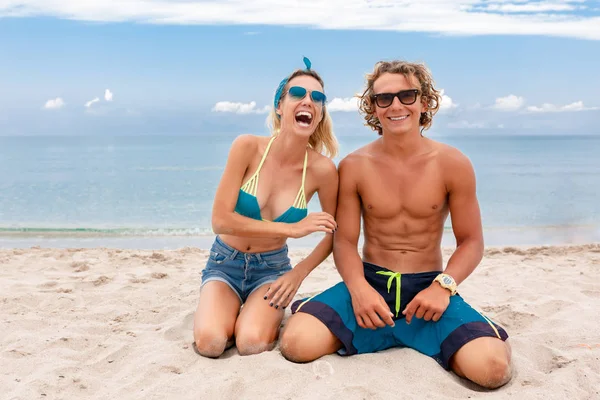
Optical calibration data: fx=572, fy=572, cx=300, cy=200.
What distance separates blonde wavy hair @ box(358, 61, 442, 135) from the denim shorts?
49.3 inches

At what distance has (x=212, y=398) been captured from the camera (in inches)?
123

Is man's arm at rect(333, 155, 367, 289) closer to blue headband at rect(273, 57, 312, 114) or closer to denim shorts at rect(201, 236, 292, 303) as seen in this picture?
denim shorts at rect(201, 236, 292, 303)

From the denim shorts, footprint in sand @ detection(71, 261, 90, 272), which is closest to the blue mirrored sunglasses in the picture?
→ the denim shorts

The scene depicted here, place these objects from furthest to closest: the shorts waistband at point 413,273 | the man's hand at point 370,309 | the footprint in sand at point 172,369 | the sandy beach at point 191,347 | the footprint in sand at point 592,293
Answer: the footprint in sand at point 592,293
the shorts waistband at point 413,273
the man's hand at point 370,309
the footprint in sand at point 172,369
the sandy beach at point 191,347

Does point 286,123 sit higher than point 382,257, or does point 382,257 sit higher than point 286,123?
point 286,123

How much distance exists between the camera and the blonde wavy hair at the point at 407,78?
4086 mm

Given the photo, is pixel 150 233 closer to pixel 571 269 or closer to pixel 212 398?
pixel 571 269

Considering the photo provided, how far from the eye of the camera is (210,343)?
3.88 meters

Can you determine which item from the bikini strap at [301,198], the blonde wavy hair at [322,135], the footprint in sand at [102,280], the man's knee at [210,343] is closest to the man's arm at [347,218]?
the bikini strap at [301,198]

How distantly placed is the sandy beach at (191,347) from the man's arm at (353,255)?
26 centimetres

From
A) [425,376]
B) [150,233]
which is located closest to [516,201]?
[150,233]

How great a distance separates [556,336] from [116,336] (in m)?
3.28

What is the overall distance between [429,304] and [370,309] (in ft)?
1.24

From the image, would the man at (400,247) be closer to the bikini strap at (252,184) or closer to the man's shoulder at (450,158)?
the man's shoulder at (450,158)
